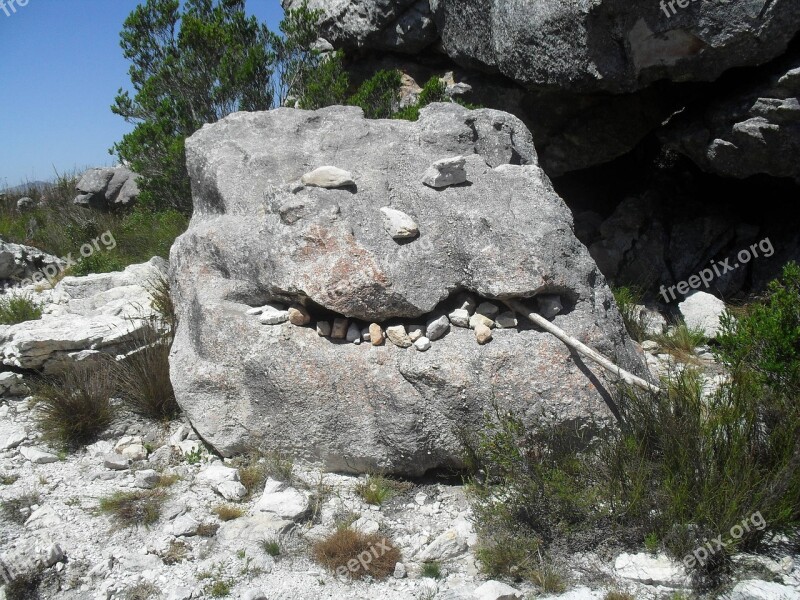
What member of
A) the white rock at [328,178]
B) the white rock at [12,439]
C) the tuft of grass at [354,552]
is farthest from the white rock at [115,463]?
the white rock at [328,178]

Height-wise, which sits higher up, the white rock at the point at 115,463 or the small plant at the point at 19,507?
the white rock at the point at 115,463

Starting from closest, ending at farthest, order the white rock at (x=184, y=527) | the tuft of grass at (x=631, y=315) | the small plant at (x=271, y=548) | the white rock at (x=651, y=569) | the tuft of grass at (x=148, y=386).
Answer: the white rock at (x=651, y=569), the small plant at (x=271, y=548), the white rock at (x=184, y=527), the tuft of grass at (x=148, y=386), the tuft of grass at (x=631, y=315)

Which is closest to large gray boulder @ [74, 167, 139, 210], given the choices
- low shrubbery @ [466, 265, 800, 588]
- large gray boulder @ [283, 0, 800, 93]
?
large gray boulder @ [283, 0, 800, 93]

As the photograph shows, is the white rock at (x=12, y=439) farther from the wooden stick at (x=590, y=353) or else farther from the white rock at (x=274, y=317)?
the wooden stick at (x=590, y=353)

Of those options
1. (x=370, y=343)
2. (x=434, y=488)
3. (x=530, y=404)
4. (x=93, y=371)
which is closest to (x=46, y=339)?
(x=93, y=371)

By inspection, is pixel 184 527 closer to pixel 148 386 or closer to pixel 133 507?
pixel 133 507

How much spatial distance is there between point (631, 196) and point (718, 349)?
161 inches

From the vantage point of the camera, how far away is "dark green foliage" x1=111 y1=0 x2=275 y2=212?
8.06 m

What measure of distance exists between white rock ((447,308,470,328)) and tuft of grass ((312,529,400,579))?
1.36 m

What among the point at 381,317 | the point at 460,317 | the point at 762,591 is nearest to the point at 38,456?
the point at 381,317

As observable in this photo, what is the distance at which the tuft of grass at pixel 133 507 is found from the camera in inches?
155

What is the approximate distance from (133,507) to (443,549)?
Answer: 1.79 meters

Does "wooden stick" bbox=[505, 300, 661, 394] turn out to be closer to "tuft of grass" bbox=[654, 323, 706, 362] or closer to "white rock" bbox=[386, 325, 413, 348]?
"white rock" bbox=[386, 325, 413, 348]

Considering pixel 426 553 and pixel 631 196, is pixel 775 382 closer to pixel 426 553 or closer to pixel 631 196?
pixel 426 553
